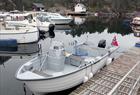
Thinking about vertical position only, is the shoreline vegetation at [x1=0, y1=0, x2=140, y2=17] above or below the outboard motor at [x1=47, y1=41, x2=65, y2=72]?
above

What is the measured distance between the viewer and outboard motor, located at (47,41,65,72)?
1773 centimetres

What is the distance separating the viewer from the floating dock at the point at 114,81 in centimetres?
1523

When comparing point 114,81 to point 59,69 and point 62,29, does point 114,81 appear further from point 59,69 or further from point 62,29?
point 62,29

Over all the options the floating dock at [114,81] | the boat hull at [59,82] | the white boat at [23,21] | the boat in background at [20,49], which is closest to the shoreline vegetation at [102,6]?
the white boat at [23,21]

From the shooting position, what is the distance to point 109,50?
21.9 m

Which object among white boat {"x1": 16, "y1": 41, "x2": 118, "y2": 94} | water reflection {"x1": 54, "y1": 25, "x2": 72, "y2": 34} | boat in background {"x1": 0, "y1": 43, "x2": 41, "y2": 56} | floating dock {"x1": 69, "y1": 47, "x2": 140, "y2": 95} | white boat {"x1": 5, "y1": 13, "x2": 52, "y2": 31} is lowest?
boat in background {"x1": 0, "y1": 43, "x2": 41, "y2": 56}

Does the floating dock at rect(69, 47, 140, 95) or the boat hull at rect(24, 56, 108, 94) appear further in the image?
the floating dock at rect(69, 47, 140, 95)

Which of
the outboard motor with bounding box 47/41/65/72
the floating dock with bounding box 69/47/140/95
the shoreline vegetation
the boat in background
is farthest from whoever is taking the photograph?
the shoreline vegetation

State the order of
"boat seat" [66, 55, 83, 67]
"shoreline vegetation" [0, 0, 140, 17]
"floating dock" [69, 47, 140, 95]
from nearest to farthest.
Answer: "floating dock" [69, 47, 140, 95] < "boat seat" [66, 55, 83, 67] < "shoreline vegetation" [0, 0, 140, 17]

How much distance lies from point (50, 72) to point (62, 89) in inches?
84.7

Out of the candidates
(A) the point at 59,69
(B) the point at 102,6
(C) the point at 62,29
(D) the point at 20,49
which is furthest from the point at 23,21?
(B) the point at 102,6

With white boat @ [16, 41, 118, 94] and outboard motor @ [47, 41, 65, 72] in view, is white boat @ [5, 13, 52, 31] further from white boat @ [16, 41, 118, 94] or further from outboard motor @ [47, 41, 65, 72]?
outboard motor @ [47, 41, 65, 72]

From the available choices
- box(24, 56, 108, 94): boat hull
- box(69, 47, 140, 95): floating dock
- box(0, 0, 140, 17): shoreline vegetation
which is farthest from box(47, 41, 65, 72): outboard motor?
box(0, 0, 140, 17): shoreline vegetation

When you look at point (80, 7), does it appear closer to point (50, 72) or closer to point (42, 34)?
point (42, 34)
